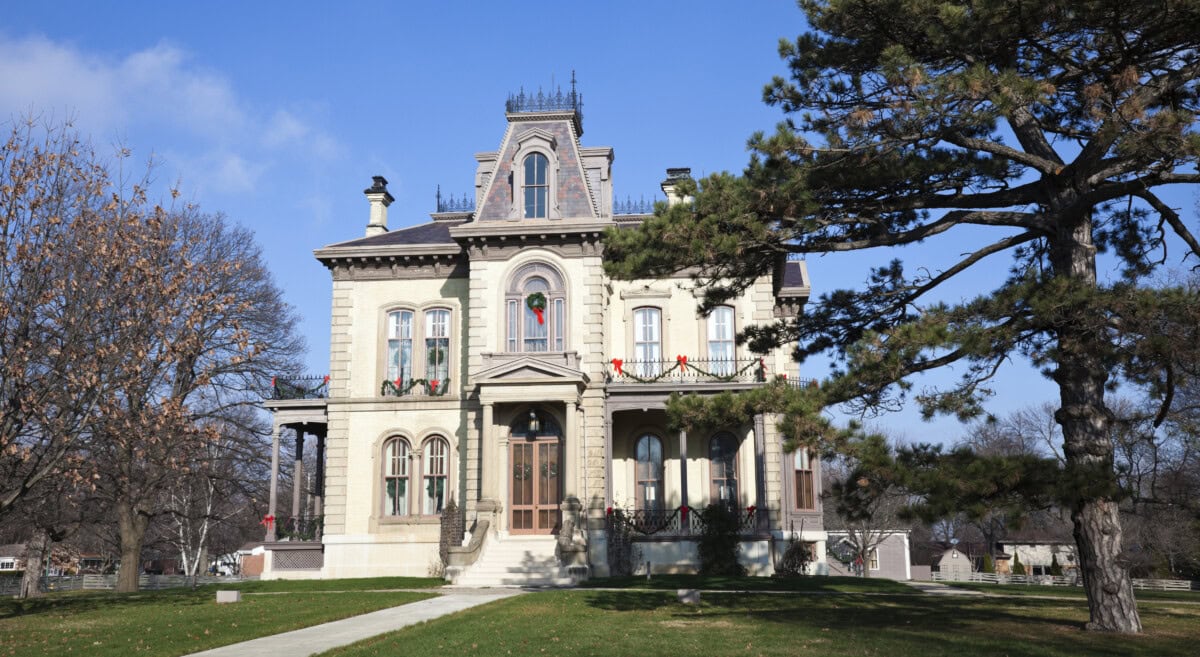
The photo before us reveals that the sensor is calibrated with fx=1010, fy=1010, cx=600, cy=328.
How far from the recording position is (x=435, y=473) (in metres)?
28.0

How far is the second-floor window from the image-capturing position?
29.1 m

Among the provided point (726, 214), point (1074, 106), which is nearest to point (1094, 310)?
point (1074, 106)

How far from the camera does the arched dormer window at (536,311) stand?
27000mm

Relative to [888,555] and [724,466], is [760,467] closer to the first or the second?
[724,466]

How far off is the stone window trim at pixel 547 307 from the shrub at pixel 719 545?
601cm

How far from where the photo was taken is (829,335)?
14.3m

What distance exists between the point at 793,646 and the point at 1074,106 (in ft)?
25.6

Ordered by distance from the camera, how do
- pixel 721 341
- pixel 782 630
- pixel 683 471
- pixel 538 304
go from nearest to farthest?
pixel 782 630 < pixel 683 471 < pixel 538 304 < pixel 721 341

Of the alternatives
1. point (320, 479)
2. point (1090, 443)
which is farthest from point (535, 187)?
point (1090, 443)

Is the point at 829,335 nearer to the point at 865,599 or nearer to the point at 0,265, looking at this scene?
the point at 865,599

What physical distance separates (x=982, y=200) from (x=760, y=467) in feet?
48.3

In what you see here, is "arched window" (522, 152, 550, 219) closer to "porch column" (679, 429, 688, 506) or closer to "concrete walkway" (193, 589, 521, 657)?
"porch column" (679, 429, 688, 506)

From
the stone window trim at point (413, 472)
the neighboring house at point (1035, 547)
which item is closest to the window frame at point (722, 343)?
the stone window trim at point (413, 472)

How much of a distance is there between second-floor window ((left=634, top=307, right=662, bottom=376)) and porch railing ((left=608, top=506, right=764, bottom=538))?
4242 millimetres
